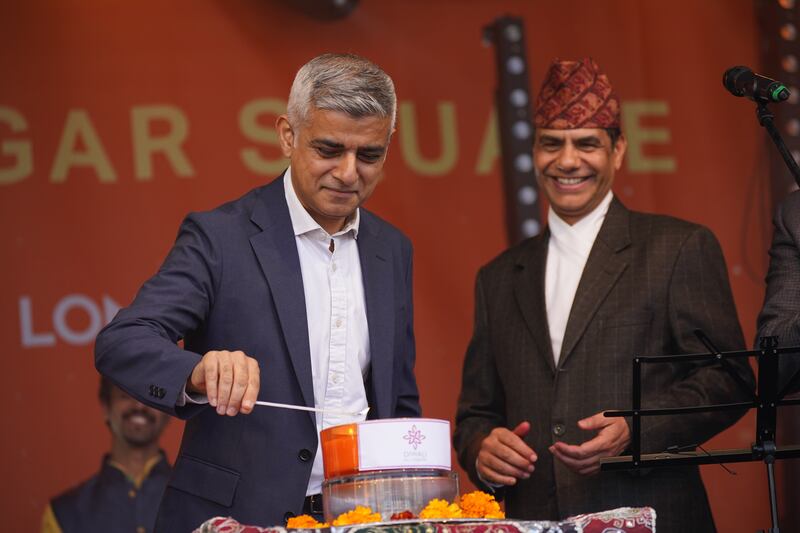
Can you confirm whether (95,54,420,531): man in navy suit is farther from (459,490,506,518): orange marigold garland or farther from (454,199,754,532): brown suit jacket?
(454,199,754,532): brown suit jacket

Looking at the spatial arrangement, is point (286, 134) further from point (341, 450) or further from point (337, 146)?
point (341, 450)

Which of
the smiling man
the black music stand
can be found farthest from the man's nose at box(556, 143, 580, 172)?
the black music stand

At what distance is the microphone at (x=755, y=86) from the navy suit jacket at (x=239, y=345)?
0.90 m

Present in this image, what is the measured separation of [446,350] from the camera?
182 inches

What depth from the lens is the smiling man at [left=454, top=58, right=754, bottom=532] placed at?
3.26 m

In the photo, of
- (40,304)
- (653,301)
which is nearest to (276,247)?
(653,301)

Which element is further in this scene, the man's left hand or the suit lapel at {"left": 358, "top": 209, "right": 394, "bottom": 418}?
the man's left hand

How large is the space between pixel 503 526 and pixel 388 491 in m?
0.27

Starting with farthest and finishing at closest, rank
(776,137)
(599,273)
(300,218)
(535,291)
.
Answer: (535,291) → (599,273) → (300,218) → (776,137)

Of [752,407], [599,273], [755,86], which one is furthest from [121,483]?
[755,86]

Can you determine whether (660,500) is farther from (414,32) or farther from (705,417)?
(414,32)

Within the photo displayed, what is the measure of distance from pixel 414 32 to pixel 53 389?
1.80 metres

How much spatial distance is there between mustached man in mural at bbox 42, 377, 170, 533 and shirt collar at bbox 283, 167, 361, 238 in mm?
1757

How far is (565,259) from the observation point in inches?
141
